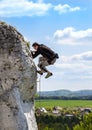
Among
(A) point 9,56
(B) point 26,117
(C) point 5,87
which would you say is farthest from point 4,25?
(B) point 26,117

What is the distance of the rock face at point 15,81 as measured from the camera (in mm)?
10711

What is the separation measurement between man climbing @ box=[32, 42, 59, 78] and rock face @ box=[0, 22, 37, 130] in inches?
41.1

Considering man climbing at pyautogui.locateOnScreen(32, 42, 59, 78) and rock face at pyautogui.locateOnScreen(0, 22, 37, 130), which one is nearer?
rock face at pyautogui.locateOnScreen(0, 22, 37, 130)

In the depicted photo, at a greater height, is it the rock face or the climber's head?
the climber's head

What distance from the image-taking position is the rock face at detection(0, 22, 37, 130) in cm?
1071

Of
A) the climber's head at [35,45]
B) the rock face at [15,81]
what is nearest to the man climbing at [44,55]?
the climber's head at [35,45]

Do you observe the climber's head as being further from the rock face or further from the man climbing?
the rock face

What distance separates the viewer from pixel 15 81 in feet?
35.9

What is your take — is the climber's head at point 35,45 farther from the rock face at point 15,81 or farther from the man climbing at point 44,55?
the rock face at point 15,81

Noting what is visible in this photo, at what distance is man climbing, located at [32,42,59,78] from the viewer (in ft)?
40.5

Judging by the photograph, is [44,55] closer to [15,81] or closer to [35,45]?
[35,45]

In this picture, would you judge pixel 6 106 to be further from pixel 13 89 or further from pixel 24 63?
pixel 24 63

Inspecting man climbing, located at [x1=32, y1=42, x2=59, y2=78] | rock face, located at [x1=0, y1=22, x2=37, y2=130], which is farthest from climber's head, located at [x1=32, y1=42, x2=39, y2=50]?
rock face, located at [x1=0, y1=22, x2=37, y2=130]

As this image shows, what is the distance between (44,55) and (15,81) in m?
1.80
